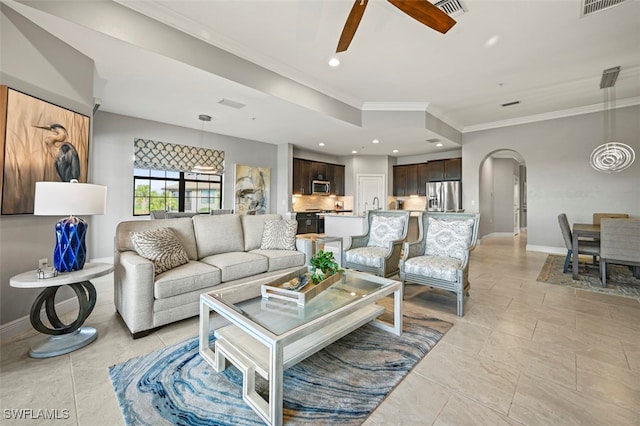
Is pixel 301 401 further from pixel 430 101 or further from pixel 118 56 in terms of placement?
pixel 430 101

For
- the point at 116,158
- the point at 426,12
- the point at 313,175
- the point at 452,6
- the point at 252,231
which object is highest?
the point at 452,6

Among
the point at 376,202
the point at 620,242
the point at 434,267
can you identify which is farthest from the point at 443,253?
the point at 376,202

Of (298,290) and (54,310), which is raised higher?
(298,290)

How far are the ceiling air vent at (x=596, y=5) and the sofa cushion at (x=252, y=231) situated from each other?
436cm

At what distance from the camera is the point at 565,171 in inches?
230

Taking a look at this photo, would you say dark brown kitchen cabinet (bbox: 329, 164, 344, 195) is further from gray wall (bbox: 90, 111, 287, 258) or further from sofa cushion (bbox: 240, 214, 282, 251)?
sofa cushion (bbox: 240, 214, 282, 251)

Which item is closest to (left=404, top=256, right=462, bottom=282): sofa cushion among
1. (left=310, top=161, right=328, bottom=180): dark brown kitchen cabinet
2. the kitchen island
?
the kitchen island

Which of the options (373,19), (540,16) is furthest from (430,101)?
(373,19)

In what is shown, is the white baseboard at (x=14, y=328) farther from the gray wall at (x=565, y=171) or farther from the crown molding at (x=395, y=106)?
the gray wall at (x=565, y=171)

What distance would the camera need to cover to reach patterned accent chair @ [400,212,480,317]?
9.19 ft

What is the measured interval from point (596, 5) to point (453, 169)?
542 centimetres

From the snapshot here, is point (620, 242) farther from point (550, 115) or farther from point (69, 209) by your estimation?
point (69, 209)

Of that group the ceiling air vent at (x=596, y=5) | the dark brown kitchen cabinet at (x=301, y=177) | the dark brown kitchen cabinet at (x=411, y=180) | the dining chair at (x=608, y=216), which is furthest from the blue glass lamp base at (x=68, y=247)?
the dark brown kitchen cabinet at (x=411, y=180)

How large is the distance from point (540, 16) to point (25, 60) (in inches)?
201
